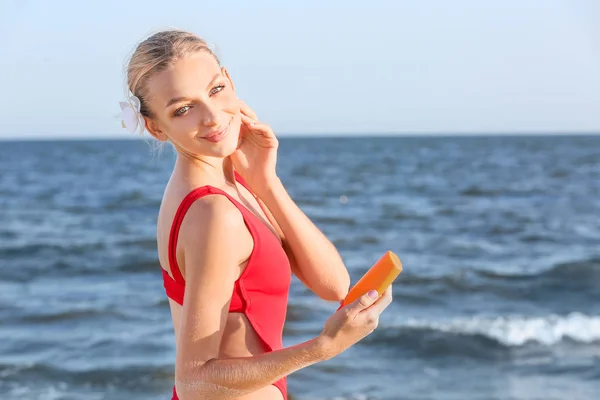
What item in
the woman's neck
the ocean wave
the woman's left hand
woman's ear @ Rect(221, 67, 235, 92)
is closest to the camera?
the woman's neck

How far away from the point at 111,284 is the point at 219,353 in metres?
11.4

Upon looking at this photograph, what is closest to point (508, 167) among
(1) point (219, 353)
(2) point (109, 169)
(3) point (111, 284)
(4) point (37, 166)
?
(2) point (109, 169)

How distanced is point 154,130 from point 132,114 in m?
0.08

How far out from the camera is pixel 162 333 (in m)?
10.5

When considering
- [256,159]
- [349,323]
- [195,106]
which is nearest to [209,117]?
[195,106]

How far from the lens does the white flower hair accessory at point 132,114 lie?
8.02ft

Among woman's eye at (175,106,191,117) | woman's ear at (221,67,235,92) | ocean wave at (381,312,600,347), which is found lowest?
ocean wave at (381,312,600,347)

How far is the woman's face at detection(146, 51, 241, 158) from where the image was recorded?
2.37 m

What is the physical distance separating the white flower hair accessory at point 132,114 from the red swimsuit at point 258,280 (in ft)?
0.96

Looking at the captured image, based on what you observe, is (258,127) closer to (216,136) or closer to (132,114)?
(216,136)

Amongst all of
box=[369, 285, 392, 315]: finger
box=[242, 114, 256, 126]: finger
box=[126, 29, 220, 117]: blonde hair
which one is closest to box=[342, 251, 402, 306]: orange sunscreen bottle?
box=[369, 285, 392, 315]: finger

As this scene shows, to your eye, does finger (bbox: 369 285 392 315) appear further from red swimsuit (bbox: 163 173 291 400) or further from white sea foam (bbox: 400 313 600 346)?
white sea foam (bbox: 400 313 600 346)

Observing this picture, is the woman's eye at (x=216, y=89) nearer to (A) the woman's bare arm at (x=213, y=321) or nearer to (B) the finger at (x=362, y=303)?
(A) the woman's bare arm at (x=213, y=321)

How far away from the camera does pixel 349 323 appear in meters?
2.23
